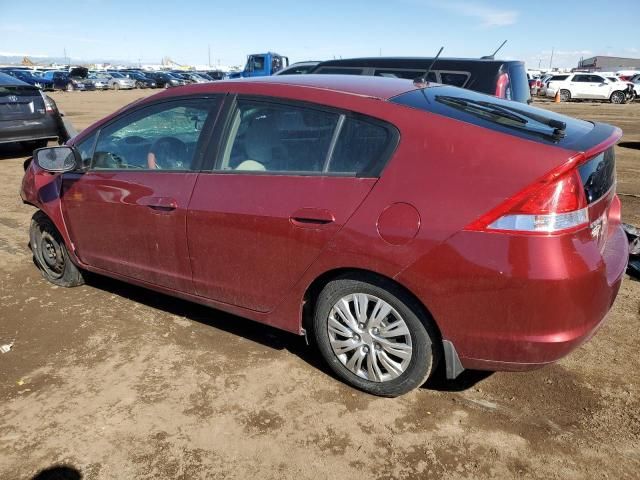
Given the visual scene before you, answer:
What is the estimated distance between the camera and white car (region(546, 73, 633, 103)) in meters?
28.6

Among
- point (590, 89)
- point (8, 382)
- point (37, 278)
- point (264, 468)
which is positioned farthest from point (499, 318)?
point (590, 89)

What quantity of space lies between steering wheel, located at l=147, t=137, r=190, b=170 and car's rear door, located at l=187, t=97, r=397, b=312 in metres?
0.31

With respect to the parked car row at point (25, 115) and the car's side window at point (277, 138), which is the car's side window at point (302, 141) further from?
the parked car row at point (25, 115)

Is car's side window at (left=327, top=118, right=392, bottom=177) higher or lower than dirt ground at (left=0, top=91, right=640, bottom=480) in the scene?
higher

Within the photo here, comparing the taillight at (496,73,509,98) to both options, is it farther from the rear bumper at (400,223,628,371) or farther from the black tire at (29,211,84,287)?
the black tire at (29,211,84,287)

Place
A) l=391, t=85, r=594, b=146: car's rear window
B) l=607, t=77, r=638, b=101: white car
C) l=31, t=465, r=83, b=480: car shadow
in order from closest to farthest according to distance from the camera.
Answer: l=31, t=465, r=83, b=480: car shadow → l=391, t=85, r=594, b=146: car's rear window → l=607, t=77, r=638, b=101: white car

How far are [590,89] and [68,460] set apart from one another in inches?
1271

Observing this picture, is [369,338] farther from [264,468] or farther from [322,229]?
[264,468]

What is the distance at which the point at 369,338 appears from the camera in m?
2.71

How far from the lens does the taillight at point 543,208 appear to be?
2.19 m

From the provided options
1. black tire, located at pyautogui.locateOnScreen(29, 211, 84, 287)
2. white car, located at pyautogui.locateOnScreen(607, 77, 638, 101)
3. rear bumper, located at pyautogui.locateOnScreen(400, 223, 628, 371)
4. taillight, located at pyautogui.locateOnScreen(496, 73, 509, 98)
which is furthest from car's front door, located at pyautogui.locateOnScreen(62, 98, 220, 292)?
white car, located at pyautogui.locateOnScreen(607, 77, 638, 101)

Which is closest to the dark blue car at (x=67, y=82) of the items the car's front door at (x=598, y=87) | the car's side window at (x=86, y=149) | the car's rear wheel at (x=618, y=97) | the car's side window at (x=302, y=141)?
the car's front door at (x=598, y=87)

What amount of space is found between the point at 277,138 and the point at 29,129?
8058 millimetres

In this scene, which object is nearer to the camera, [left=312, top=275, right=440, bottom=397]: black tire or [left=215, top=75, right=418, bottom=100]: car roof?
[left=312, top=275, right=440, bottom=397]: black tire
